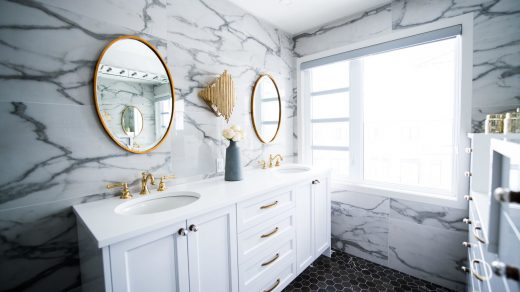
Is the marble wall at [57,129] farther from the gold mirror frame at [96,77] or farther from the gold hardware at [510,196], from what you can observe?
the gold hardware at [510,196]

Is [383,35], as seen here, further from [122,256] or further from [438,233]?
[122,256]

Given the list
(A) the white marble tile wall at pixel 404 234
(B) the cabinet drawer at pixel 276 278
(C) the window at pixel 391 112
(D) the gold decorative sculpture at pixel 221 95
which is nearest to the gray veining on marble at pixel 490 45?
(C) the window at pixel 391 112

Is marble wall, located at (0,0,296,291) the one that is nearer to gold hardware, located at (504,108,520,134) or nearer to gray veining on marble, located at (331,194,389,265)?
gray veining on marble, located at (331,194,389,265)

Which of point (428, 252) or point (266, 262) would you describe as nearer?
point (266, 262)

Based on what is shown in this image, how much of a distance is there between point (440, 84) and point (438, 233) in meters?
1.29

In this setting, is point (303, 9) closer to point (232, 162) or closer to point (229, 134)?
point (229, 134)

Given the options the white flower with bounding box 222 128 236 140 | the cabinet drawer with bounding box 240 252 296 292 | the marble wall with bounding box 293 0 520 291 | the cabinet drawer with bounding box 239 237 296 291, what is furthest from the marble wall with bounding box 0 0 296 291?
the marble wall with bounding box 293 0 520 291

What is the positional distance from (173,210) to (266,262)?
81cm

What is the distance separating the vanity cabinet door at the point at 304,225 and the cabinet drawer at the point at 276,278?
0.34ft

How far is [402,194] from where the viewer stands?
6.63 feet

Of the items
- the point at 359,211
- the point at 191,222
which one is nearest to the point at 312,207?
the point at 359,211

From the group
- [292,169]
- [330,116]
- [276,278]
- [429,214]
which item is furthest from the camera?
[330,116]

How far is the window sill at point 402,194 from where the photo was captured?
5.87 ft

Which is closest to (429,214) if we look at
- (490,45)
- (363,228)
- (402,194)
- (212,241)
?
(402,194)
